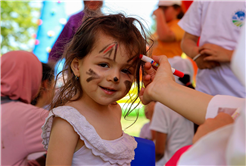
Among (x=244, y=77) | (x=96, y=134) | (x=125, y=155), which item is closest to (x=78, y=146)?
(x=96, y=134)

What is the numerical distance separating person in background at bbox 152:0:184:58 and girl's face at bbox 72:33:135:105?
3.59ft

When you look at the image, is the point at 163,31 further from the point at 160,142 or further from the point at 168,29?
the point at 160,142

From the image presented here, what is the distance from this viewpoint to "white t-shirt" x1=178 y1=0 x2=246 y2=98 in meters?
1.38

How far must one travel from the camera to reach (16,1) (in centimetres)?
785

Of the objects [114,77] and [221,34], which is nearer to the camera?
[114,77]

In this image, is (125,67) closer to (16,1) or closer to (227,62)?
(227,62)

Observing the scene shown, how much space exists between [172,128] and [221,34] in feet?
2.71

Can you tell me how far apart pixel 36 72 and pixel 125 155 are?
0.84m

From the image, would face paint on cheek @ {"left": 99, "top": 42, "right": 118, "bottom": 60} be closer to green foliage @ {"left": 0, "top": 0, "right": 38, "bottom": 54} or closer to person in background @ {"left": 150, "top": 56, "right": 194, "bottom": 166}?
person in background @ {"left": 150, "top": 56, "right": 194, "bottom": 166}

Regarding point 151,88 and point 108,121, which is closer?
point 151,88

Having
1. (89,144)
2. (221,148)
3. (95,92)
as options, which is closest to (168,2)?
(95,92)

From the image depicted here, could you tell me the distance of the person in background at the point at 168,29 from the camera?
2.04m

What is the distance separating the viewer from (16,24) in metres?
8.11

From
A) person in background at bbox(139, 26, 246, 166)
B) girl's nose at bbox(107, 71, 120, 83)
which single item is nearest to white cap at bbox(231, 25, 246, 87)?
person in background at bbox(139, 26, 246, 166)
